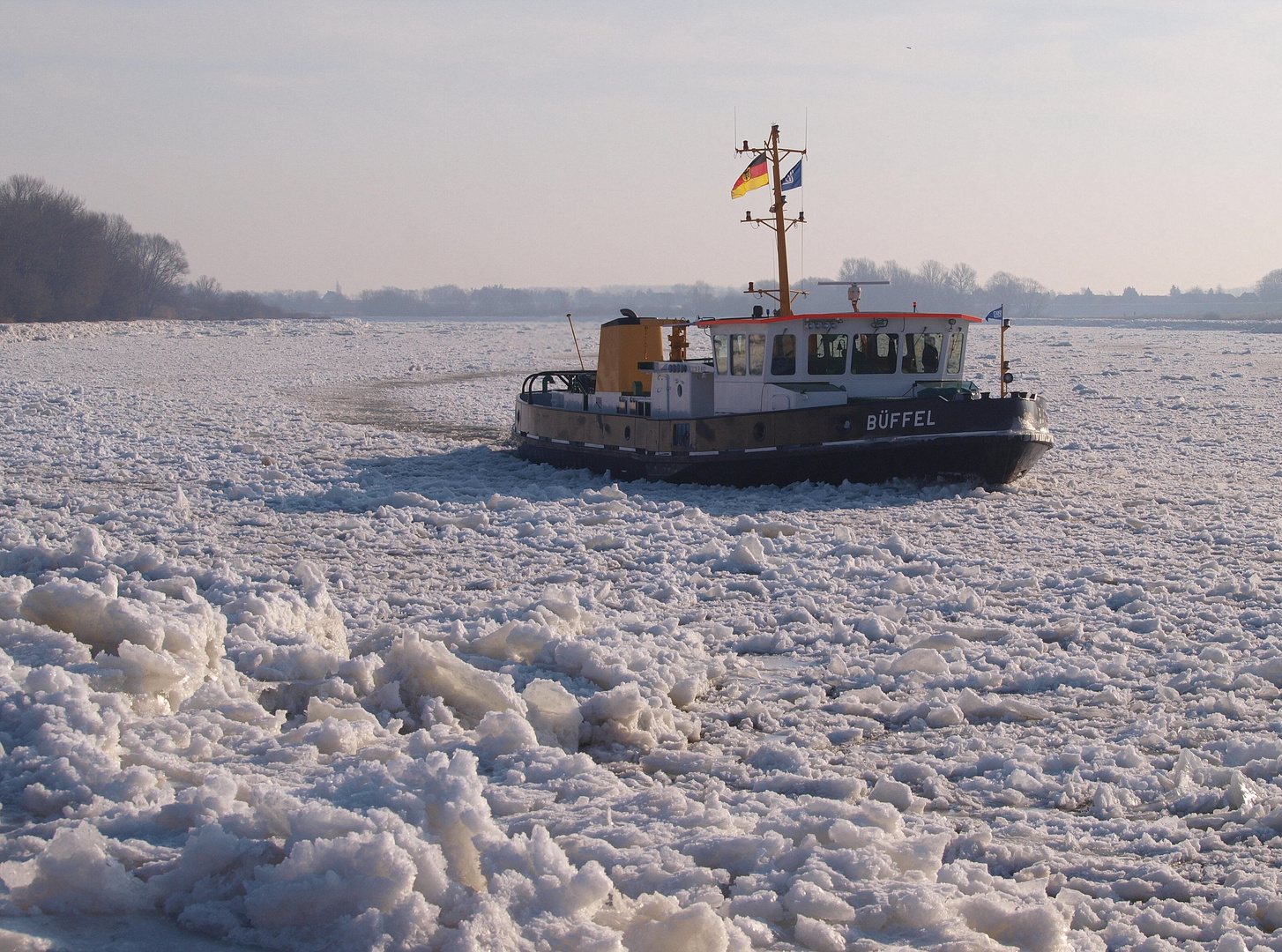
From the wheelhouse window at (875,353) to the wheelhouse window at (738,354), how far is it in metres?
1.32

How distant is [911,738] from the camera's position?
5488 millimetres

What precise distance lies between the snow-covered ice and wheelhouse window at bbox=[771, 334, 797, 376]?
2.41 m

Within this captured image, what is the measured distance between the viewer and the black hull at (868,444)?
→ 1267 centimetres

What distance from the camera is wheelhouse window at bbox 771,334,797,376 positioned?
13.5 metres

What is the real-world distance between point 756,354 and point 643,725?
8.85 m

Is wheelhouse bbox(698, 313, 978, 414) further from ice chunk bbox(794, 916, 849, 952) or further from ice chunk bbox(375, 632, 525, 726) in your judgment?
ice chunk bbox(794, 916, 849, 952)

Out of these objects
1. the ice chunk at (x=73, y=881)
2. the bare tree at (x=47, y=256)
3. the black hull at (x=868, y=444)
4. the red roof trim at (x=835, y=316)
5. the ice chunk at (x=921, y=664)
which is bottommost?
the ice chunk at (x=921, y=664)

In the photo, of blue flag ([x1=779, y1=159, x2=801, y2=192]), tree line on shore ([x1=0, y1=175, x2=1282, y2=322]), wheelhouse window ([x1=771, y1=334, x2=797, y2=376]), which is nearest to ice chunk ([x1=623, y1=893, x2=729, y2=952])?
wheelhouse window ([x1=771, y1=334, x2=797, y2=376])

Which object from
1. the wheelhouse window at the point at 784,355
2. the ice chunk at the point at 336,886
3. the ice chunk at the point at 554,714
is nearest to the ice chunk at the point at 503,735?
the ice chunk at the point at 554,714

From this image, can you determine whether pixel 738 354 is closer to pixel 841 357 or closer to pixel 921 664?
pixel 841 357

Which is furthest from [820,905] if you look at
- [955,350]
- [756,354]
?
[955,350]

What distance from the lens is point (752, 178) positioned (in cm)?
1586

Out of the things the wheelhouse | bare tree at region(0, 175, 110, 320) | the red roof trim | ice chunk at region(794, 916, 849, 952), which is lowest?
ice chunk at region(794, 916, 849, 952)

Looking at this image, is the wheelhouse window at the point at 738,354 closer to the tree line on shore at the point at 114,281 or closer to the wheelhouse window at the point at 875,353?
the wheelhouse window at the point at 875,353
